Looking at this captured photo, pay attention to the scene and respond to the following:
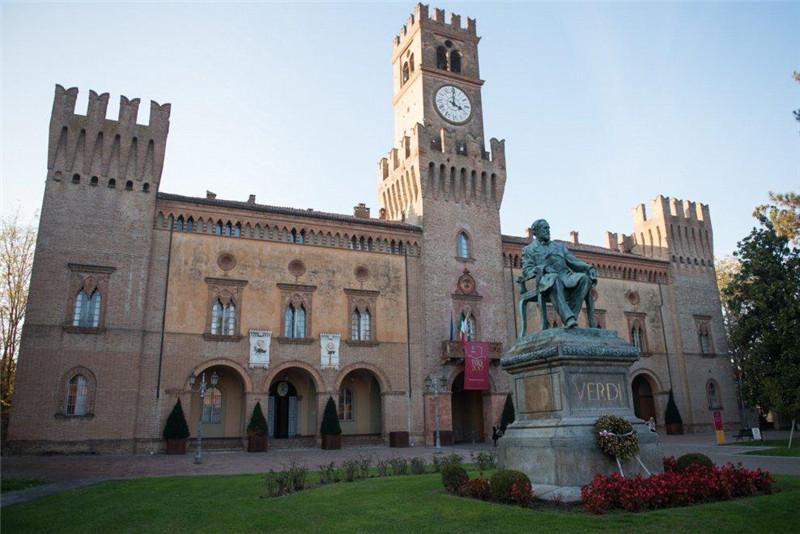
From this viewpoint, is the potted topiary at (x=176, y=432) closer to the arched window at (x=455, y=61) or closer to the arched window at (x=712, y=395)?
the arched window at (x=455, y=61)

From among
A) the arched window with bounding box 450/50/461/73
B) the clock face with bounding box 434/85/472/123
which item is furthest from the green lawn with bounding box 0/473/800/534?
the arched window with bounding box 450/50/461/73

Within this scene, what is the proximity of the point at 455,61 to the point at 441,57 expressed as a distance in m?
1.19

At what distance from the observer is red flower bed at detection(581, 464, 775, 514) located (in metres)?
10.1

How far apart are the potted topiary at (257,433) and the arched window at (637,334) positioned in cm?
2748

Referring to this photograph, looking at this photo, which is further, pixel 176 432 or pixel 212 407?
pixel 212 407

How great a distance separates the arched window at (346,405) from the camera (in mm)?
36531

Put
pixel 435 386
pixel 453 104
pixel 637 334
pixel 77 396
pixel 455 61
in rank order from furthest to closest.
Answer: pixel 455 61 < pixel 637 334 < pixel 453 104 < pixel 435 386 < pixel 77 396

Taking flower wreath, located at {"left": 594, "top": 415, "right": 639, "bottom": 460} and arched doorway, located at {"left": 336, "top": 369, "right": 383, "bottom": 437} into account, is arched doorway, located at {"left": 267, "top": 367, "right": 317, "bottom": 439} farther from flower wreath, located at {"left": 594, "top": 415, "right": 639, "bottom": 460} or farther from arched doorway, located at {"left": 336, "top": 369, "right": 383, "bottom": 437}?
flower wreath, located at {"left": 594, "top": 415, "right": 639, "bottom": 460}

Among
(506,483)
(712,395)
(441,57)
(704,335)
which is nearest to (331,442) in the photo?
(506,483)

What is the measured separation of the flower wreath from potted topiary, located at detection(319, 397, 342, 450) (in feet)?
74.8

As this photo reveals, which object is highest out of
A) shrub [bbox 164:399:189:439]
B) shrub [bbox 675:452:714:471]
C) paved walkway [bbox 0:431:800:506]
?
shrub [bbox 164:399:189:439]

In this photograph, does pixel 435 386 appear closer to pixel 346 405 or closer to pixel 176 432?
pixel 346 405

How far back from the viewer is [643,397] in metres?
46.4

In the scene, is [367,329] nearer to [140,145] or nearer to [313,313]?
[313,313]
